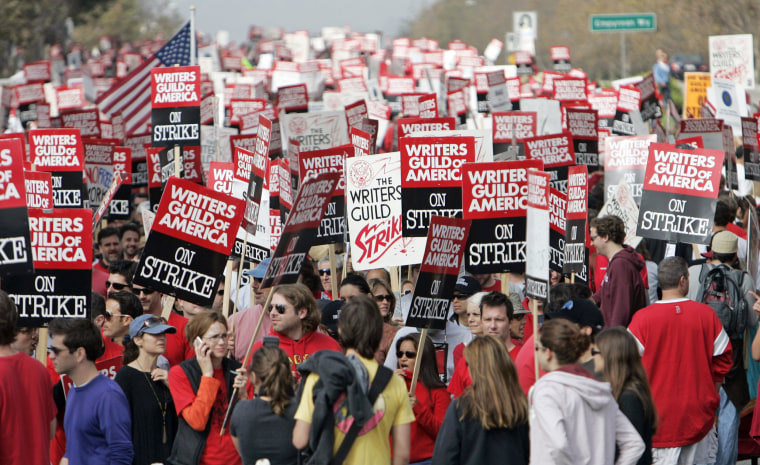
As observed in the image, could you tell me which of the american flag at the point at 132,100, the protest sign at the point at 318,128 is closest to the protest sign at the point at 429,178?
the protest sign at the point at 318,128

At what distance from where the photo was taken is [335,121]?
17.7 meters

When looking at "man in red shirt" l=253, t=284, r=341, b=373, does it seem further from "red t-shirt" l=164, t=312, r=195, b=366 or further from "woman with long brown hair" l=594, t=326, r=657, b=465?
"woman with long brown hair" l=594, t=326, r=657, b=465

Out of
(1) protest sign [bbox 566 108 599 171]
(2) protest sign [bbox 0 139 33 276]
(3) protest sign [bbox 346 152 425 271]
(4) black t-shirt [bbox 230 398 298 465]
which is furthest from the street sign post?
(4) black t-shirt [bbox 230 398 298 465]

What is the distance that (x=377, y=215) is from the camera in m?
9.81

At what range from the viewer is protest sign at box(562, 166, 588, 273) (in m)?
10.6

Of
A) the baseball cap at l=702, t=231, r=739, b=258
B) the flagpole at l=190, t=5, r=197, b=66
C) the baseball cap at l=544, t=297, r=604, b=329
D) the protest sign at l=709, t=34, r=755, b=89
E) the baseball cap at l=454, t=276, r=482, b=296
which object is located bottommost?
the baseball cap at l=454, t=276, r=482, b=296

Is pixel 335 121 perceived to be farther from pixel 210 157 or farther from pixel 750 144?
pixel 750 144

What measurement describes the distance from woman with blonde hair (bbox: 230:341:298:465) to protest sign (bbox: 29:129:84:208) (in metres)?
6.67

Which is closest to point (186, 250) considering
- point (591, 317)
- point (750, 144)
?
point (591, 317)

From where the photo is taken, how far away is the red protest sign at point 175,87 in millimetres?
14164

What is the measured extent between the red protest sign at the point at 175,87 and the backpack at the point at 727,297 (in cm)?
686

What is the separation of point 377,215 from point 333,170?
79cm

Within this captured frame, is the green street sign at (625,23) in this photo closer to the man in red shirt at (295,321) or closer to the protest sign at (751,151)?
the protest sign at (751,151)

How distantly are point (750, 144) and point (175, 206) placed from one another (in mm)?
8543
